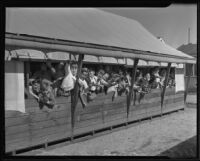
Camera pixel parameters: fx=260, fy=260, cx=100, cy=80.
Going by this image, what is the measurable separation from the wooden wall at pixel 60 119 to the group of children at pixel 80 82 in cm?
17

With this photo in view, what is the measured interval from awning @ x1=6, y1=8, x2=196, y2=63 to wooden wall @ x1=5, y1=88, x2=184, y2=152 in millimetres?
1238

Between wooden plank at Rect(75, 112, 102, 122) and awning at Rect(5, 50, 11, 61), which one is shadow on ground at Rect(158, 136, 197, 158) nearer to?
wooden plank at Rect(75, 112, 102, 122)

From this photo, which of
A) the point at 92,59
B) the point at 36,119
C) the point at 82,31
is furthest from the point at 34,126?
the point at 82,31

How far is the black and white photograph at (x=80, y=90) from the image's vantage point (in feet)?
15.9

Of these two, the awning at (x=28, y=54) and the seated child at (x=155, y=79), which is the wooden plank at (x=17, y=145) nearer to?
the awning at (x=28, y=54)

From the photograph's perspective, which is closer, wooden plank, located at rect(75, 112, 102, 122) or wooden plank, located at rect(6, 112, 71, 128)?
wooden plank, located at rect(6, 112, 71, 128)

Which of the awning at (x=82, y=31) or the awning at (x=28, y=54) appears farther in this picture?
the awning at (x=82, y=31)

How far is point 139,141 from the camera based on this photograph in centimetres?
655

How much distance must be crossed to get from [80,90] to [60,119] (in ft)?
2.81

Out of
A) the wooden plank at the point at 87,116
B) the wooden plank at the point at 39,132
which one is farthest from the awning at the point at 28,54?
the wooden plank at the point at 87,116

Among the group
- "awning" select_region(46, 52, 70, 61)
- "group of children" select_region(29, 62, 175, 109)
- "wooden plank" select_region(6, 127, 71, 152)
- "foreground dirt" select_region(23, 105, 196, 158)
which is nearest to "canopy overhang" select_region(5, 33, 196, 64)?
"awning" select_region(46, 52, 70, 61)

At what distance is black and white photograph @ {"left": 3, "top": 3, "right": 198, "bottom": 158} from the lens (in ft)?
15.9

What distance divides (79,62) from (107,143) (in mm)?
2092

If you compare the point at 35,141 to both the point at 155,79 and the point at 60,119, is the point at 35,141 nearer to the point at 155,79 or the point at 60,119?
the point at 60,119
